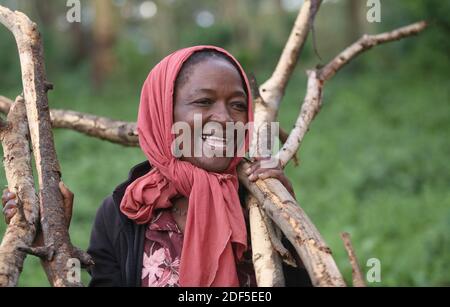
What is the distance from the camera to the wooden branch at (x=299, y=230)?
1683 mm

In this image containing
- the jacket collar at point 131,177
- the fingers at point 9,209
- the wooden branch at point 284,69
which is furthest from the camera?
the wooden branch at point 284,69

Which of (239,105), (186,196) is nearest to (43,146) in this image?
(186,196)

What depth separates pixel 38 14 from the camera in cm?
1797

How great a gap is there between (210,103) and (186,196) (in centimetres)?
35

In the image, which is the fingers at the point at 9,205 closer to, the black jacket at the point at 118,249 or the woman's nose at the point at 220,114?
the black jacket at the point at 118,249

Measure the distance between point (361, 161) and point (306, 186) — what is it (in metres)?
0.93

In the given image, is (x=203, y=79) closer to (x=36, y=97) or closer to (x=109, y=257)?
(x=36, y=97)

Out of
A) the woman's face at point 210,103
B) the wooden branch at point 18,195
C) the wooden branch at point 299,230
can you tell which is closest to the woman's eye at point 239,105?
the woman's face at point 210,103

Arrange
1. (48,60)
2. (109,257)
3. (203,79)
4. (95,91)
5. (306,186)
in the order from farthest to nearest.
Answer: (48,60) < (95,91) < (306,186) < (109,257) < (203,79)

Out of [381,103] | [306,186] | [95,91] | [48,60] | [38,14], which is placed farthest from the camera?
[38,14]

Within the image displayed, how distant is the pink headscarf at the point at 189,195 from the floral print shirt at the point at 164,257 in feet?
0.17

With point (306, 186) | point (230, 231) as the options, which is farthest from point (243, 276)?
point (306, 186)

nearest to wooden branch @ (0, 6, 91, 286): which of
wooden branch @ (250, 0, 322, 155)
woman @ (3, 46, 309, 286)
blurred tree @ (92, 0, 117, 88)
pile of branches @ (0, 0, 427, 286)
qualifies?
A: pile of branches @ (0, 0, 427, 286)

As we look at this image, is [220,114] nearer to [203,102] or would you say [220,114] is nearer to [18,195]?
[203,102]
